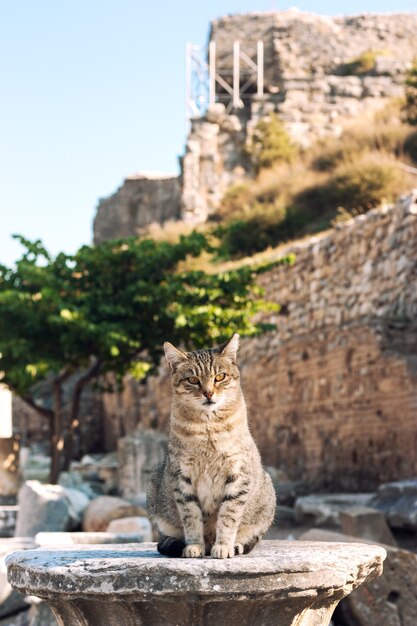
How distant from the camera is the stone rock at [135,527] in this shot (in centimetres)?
881

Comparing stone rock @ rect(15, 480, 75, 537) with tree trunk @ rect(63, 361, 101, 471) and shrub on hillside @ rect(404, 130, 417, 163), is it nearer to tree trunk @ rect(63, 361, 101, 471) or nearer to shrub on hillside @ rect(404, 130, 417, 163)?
tree trunk @ rect(63, 361, 101, 471)

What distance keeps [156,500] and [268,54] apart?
106 feet

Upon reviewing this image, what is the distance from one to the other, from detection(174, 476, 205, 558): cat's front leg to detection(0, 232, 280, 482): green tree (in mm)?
9324

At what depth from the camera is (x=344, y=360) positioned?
13305 mm

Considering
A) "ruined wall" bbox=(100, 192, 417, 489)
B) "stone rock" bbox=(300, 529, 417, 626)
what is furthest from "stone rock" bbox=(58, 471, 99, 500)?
"stone rock" bbox=(300, 529, 417, 626)

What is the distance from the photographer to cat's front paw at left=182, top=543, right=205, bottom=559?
149 inches

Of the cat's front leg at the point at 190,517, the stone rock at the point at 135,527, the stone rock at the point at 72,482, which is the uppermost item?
the cat's front leg at the point at 190,517

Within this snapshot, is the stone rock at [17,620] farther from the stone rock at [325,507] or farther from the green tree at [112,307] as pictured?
the green tree at [112,307]

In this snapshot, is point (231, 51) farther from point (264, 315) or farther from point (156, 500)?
point (156, 500)

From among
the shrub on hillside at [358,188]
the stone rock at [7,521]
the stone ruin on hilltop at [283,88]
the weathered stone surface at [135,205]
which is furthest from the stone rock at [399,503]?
the weathered stone surface at [135,205]

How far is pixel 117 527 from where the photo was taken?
372 inches

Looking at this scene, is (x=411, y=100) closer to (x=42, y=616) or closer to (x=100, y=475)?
(x=100, y=475)

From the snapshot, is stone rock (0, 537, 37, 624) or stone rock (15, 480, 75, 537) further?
stone rock (15, 480, 75, 537)

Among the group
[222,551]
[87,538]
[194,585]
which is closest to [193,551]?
[222,551]
